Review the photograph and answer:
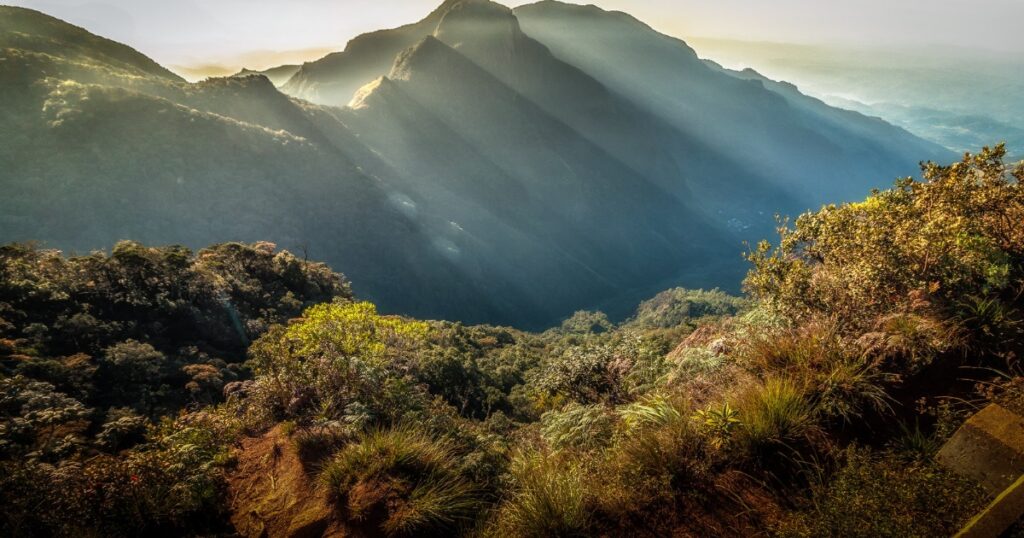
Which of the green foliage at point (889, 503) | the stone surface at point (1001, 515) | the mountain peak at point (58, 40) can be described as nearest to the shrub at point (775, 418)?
the green foliage at point (889, 503)

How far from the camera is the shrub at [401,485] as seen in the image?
4973 mm

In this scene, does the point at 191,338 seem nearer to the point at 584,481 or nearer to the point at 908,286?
the point at 584,481

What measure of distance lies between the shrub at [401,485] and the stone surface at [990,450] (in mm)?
4627

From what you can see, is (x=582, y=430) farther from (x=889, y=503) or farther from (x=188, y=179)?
Answer: (x=188, y=179)

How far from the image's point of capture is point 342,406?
7.34 meters

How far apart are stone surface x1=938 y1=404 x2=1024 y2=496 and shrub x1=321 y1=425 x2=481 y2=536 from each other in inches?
182

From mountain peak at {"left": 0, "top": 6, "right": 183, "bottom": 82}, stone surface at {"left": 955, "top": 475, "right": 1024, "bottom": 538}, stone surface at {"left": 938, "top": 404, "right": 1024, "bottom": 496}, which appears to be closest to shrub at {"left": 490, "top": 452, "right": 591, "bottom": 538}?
stone surface at {"left": 955, "top": 475, "right": 1024, "bottom": 538}

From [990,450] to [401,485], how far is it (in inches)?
225

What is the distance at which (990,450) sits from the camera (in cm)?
346

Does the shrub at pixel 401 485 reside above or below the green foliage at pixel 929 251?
below

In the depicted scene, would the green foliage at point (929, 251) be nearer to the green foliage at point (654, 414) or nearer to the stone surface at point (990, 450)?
the stone surface at point (990, 450)

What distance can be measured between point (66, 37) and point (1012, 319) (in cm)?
22793

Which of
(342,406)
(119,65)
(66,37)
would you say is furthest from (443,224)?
(342,406)

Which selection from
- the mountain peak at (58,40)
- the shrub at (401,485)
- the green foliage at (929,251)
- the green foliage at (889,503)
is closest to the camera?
the green foliage at (889,503)
